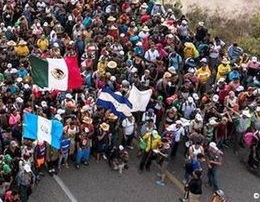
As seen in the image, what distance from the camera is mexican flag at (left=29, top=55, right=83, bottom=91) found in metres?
16.4

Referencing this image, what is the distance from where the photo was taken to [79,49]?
20.8m

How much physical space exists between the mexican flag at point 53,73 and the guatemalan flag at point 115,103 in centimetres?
105

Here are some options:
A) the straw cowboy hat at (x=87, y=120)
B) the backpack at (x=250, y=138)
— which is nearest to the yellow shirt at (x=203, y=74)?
the backpack at (x=250, y=138)

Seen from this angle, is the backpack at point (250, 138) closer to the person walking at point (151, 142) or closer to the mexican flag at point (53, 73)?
the person walking at point (151, 142)

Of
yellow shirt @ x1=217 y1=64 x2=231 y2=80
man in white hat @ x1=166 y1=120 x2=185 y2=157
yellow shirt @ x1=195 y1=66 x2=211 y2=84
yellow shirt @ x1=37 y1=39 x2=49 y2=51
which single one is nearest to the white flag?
man in white hat @ x1=166 y1=120 x2=185 y2=157

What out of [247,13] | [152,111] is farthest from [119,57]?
[247,13]

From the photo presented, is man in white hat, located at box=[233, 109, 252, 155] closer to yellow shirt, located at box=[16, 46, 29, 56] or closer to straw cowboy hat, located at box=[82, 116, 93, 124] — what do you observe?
straw cowboy hat, located at box=[82, 116, 93, 124]

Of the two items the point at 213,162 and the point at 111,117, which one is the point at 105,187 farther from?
the point at 213,162

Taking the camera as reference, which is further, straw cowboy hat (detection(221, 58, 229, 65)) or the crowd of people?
straw cowboy hat (detection(221, 58, 229, 65))

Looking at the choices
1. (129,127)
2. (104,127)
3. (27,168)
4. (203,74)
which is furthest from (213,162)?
(27,168)

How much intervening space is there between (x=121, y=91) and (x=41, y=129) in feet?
11.3

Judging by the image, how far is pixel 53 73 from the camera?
1638 centimetres

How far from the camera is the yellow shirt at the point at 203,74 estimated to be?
1961 cm

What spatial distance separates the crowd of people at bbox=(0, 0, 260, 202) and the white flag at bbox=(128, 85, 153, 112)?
395mm
